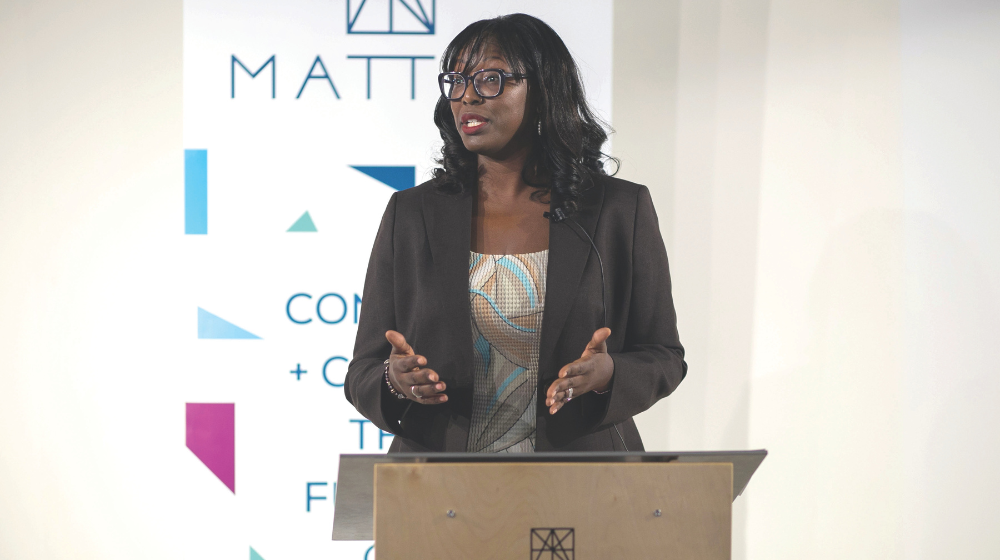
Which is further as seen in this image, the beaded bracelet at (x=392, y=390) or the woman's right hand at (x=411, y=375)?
the beaded bracelet at (x=392, y=390)

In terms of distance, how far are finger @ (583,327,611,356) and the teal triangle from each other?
1.77m

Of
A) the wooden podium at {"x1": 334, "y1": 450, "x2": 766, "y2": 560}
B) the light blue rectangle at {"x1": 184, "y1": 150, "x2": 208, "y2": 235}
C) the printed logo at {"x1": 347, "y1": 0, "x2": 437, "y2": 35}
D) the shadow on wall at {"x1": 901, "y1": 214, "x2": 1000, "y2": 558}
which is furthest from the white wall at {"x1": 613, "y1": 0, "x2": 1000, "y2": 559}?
the wooden podium at {"x1": 334, "y1": 450, "x2": 766, "y2": 560}

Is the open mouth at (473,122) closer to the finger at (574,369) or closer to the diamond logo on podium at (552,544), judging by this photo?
the finger at (574,369)

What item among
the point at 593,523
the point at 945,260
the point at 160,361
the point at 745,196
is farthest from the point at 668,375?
the point at 160,361

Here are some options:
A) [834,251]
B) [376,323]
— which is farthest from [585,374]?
[834,251]

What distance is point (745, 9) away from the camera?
279 centimetres

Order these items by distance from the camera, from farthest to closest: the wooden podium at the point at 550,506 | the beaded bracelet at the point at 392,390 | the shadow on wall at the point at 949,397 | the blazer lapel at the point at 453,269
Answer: the shadow on wall at the point at 949,397 < the blazer lapel at the point at 453,269 < the beaded bracelet at the point at 392,390 < the wooden podium at the point at 550,506

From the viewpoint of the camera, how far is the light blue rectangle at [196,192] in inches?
111

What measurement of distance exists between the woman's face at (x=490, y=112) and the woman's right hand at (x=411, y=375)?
0.54 metres

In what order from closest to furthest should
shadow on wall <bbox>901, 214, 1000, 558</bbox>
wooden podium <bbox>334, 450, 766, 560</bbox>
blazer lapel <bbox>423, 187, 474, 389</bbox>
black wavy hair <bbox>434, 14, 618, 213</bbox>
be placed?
wooden podium <bbox>334, 450, 766, 560</bbox>
blazer lapel <bbox>423, 187, 474, 389</bbox>
black wavy hair <bbox>434, 14, 618, 213</bbox>
shadow on wall <bbox>901, 214, 1000, 558</bbox>

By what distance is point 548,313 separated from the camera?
4.99 feet

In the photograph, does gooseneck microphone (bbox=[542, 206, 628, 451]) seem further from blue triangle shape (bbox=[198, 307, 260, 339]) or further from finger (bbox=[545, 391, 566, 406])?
blue triangle shape (bbox=[198, 307, 260, 339])

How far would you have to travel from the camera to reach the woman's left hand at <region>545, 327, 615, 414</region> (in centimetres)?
121

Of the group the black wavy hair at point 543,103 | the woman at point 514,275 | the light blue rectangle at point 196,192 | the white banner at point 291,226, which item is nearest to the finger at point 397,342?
the woman at point 514,275
